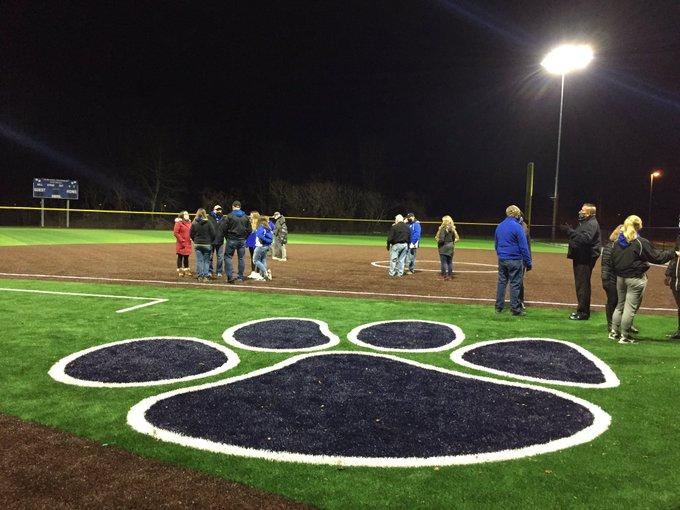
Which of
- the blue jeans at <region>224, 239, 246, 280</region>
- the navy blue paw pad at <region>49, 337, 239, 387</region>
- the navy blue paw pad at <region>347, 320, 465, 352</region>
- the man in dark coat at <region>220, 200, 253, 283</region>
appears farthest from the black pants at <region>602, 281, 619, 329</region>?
the blue jeans at <region>224, 239, 246, 280</region>

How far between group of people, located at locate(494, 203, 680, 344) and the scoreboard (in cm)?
4597

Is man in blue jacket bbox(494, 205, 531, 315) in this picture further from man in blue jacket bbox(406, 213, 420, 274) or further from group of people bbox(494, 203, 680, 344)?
man in blue jacket bbox(406, 213, 420, 274)

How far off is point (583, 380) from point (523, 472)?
265 cm

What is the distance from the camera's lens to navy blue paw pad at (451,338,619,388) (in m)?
6.03

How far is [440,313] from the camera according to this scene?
1011 cm

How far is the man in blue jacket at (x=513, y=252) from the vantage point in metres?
9.65

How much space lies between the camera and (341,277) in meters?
15.9

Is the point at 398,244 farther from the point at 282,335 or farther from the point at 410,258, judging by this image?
the point at 282,335

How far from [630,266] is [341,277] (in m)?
9.40

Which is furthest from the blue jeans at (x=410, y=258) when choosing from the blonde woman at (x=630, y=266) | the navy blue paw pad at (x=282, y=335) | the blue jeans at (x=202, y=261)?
the blonde woman at (x=630, y=266)

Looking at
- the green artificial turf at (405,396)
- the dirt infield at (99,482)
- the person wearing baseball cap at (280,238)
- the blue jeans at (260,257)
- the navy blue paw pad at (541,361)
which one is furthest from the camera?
the person wearing baseball cap at (280,238)

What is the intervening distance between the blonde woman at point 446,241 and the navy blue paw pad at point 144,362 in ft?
30.6

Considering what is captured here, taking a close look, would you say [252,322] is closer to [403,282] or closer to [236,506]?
[236,506]

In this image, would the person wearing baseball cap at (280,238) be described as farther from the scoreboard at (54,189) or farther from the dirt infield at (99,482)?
the scoreboard at (54,189)
